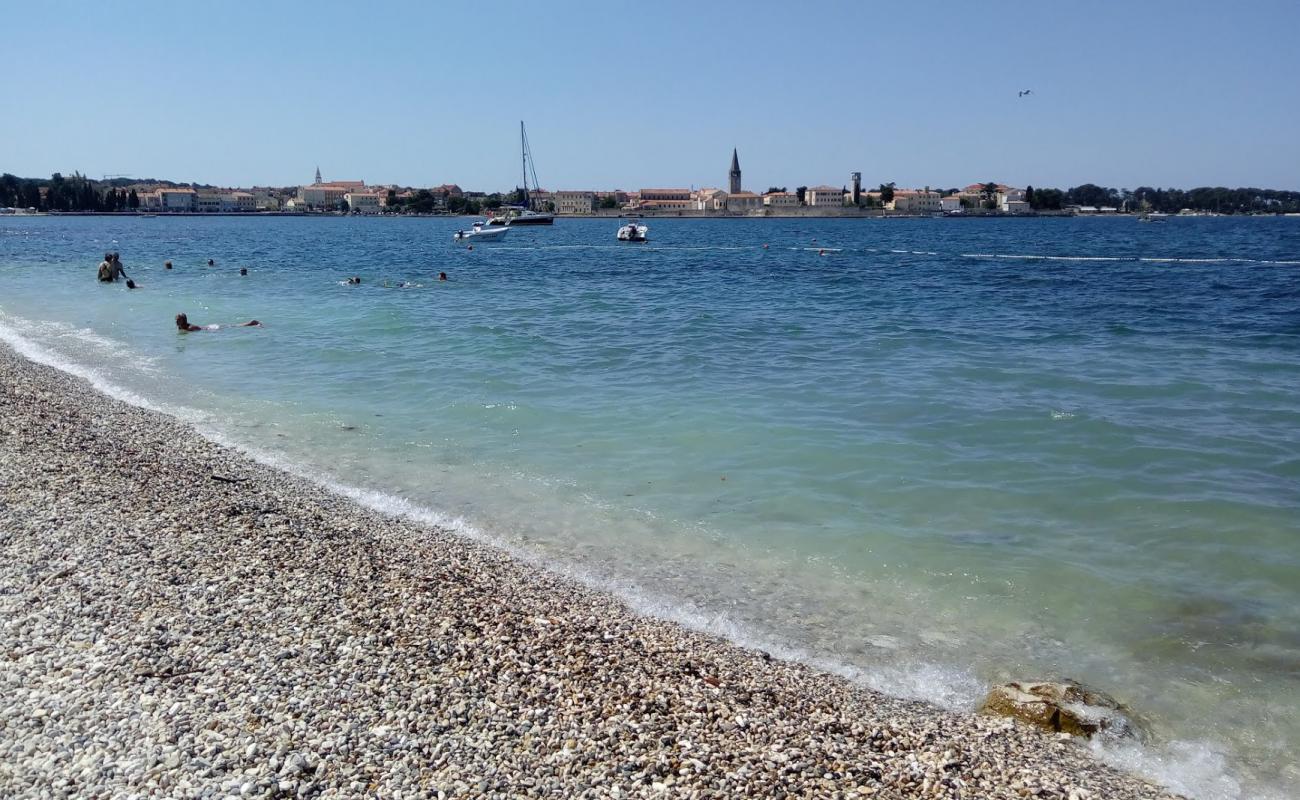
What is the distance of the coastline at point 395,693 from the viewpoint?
470 cm

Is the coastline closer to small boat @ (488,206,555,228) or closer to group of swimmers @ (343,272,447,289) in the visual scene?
group of swimmers @ (343,272,447,289)

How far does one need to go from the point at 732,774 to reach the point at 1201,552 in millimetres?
6773

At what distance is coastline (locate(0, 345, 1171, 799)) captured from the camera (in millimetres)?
4695

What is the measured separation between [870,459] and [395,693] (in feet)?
27.2

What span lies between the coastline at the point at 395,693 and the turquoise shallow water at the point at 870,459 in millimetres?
918

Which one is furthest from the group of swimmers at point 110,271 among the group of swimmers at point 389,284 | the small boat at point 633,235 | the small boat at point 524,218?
the small boat at point 524,218

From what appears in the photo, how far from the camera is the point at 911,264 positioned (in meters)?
53.7

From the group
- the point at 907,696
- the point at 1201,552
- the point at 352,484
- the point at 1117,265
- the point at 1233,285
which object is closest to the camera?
the point at 907,696

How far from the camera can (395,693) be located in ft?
17.7

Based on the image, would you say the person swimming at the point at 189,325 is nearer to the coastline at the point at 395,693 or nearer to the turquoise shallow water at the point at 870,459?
the turquoise shallow water at the point at 870,459

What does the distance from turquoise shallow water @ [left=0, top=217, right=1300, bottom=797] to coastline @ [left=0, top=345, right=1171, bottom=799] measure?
92 centimetres

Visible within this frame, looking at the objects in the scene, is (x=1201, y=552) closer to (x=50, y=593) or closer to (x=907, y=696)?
(x=907, y=696)

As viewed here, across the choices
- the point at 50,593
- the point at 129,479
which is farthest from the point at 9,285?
the point at 50,593

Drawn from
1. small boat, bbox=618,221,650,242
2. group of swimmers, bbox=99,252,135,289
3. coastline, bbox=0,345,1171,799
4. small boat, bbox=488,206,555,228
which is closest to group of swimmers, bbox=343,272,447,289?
group of swimmers, bbox=99,252,135,289
